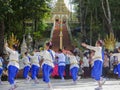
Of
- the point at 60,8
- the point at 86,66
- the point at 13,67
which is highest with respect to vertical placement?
the point at 60,8

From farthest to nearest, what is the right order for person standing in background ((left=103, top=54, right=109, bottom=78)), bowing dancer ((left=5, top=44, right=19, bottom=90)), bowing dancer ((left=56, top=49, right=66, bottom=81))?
person standing in background ((left=103, top=54, right=109, bottom=78))
bowing dancer ((left=56, top=49, right=66, bottom=81))
bowing dancer ((left=5, top=44, right=19, bottom=90))

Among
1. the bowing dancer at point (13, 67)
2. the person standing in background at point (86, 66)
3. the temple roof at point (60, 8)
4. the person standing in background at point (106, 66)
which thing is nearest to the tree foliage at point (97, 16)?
the person standing in background at point (86, 66)

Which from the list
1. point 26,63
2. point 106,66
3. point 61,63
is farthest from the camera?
point 106,66

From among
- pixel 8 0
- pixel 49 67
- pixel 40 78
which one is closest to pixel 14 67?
pixel 49 67

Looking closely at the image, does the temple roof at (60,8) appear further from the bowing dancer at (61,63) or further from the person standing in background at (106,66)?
the bowing dancer at (61,63)

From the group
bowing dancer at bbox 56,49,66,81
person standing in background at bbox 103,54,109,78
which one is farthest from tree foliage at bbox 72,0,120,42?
bowing dancer at bbox 56,49,66,81

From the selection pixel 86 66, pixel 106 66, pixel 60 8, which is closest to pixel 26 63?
pixel 86 66

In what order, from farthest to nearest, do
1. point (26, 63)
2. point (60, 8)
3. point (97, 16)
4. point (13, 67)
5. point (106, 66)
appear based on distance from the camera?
point (60, 8)
point (97, 16)
point (106, 66)
point (26, 63)
point (13, 67)

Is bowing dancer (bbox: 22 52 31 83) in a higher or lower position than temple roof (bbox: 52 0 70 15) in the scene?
lower

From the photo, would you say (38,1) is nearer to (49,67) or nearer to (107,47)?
(107,47)

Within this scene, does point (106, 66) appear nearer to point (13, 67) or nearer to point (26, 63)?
point (26, 63)

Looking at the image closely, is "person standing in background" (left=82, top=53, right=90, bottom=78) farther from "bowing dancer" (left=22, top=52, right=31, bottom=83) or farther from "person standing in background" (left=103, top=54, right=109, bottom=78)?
"bowing dancer" (left=22, top=52, right=31, bottom=83)

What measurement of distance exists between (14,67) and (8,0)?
40.5 feet

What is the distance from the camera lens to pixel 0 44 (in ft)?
93.8
